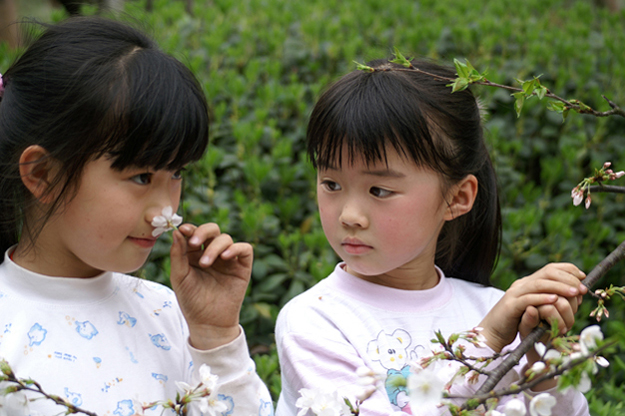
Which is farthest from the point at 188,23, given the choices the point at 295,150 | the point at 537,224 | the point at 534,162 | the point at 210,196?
the point at 537,224

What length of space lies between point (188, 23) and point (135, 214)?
356 centimetres

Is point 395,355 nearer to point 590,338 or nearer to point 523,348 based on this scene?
point 523,348

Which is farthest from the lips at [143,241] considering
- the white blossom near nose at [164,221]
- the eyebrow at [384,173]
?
the eyebrow at [384,173]

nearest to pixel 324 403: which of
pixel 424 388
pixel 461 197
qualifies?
pixel 424 388

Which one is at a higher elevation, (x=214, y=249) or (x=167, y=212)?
(x=167, y=212)

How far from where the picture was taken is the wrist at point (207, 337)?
1672 mm

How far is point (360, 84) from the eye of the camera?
171cm

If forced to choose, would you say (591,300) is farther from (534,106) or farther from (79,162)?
(79,162)

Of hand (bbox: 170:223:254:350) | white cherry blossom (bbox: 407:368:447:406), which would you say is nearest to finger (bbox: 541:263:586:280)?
white cherry blossom (bbox: 407:368:447:406)

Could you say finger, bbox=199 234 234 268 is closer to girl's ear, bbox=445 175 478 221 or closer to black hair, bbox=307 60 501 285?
black hair, bbox=307 60 501 285

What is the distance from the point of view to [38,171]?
5.08 feet

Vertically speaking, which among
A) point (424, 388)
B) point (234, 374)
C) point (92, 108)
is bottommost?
point (234, 374)

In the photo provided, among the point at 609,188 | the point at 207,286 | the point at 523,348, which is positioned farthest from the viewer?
the point at 207,286

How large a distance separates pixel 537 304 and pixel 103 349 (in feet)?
3.48
